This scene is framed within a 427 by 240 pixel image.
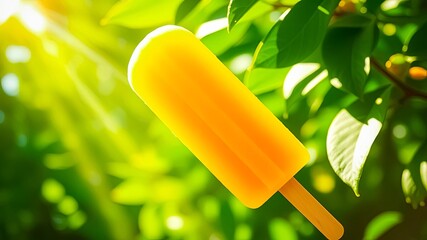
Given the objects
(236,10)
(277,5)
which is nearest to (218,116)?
(236,10)

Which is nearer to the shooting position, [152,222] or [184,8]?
[184,8]

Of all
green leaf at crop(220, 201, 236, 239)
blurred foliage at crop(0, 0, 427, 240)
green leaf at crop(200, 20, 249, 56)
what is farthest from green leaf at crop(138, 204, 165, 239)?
green leaf at crop(200, 20, 249, 56)

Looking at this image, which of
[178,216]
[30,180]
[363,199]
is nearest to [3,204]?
[30,180]

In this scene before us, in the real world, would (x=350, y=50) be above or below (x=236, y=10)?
below

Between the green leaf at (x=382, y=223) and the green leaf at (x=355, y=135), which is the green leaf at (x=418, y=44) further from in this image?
the green leaf at (x=382, y=223)

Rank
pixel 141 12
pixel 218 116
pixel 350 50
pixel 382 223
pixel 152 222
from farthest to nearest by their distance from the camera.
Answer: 1. pixel 152 222
2. pixel 382 223
3. pixel 141 12
4. pixel 350 50
5. pixel 218 116

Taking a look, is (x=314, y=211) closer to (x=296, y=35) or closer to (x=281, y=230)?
(x=296, y=35)

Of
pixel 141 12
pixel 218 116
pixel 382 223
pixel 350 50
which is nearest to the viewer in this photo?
pixel 218 116
